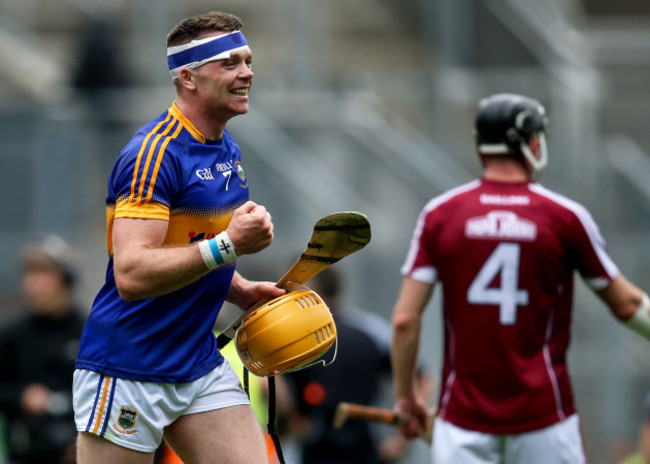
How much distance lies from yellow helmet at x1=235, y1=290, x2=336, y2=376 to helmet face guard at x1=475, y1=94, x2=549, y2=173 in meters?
1.59

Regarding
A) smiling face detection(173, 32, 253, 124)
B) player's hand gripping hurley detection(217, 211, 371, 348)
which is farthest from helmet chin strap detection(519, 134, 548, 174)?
smiling face detection(173, 32, 253, 124)

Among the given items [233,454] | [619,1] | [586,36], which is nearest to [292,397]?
[233,454]

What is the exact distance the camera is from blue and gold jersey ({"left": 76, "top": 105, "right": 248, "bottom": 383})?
4480mm

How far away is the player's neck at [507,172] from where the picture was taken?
19.9 feet

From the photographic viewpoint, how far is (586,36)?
1388 centimetres

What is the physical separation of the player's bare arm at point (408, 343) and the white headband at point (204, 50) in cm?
180

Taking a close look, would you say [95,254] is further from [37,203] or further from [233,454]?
[233,454]

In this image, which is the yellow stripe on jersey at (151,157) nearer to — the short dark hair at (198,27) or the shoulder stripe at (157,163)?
the shoulder stripe at (157,163)

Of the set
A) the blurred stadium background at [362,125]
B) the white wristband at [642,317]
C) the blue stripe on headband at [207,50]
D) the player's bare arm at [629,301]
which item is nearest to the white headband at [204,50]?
the blue stripe on headband at [207,50]

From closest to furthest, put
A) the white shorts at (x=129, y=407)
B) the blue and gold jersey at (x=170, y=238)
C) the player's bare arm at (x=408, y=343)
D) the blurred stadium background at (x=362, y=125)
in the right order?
the blue and gold jersey at (x=170, y=238) < the white shorts at (x=129, y=407) < the player's bare arm at (x=408, y=343) < the blurred stadium background at (x=362, y=125)

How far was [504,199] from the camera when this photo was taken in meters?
5.97

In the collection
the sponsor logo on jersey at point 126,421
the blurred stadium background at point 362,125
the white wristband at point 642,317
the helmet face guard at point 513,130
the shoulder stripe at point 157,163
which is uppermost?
the shoulder stripe at point 157,163

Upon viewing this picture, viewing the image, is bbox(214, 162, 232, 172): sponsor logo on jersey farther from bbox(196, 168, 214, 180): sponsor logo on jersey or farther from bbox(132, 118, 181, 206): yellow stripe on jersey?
bbox(132, 118, 181, 206): yellow stripe on jersey

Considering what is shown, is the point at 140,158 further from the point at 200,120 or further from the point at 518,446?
the point at 518,446
